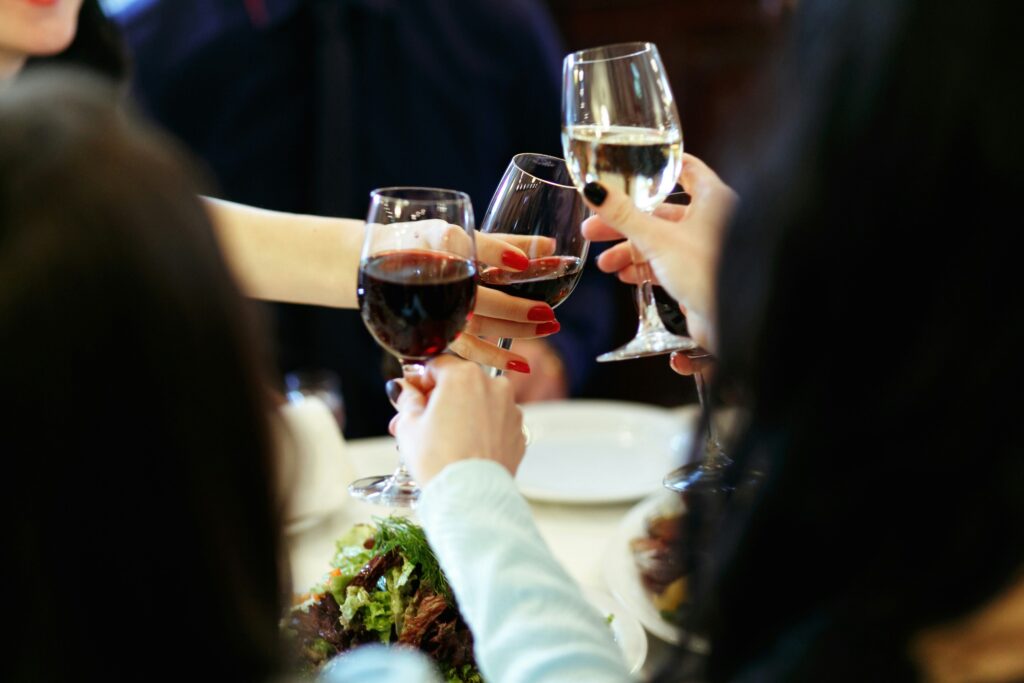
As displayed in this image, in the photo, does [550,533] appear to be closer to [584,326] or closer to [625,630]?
[625,630]

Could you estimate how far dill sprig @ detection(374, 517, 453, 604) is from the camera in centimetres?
Answer: 105

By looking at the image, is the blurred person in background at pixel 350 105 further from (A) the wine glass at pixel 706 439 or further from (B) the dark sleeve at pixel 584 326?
(A) the wine glass at pixel 706 439

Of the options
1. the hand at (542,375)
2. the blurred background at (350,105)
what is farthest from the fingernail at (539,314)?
the blurred background at (350,105)

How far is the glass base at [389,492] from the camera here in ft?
3.54

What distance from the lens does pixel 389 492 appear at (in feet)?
3.59

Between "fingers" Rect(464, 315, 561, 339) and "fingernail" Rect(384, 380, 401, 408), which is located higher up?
"fingers" Rect(464, 315, 561, 339)

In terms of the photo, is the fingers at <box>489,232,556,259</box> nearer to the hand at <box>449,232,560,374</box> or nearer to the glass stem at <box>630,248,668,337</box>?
the hand at <box>449,232,560,374</box>

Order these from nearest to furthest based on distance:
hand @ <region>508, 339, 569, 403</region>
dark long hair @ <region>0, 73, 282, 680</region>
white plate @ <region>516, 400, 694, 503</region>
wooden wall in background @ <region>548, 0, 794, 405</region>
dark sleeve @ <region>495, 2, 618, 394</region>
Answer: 1. dark long hair @ <region>0, 73, 282, 680</region>
2. white plate @ <region>516, 400, 694, 503</region>
3. hand @ <region>508, 339, 569, 403</region>
4. dark sleeve @ <region>495, 2, 618, 394</region>
5. wooden wall in background @ <region>548, 0, 794, 405</region>

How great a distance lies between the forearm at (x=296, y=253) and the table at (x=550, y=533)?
34 centimetres

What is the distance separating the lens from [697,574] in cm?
86

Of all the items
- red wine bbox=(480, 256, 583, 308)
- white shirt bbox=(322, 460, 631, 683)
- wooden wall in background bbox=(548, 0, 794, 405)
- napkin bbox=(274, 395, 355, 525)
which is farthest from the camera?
wooden wall in background bbox=(548, 0, 794, 405)

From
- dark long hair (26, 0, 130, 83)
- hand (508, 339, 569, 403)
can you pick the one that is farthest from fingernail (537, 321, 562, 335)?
hand (508, 339, 569, 403)

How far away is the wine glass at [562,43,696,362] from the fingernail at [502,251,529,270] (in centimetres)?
12

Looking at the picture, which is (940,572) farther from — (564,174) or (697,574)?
(564,174)
